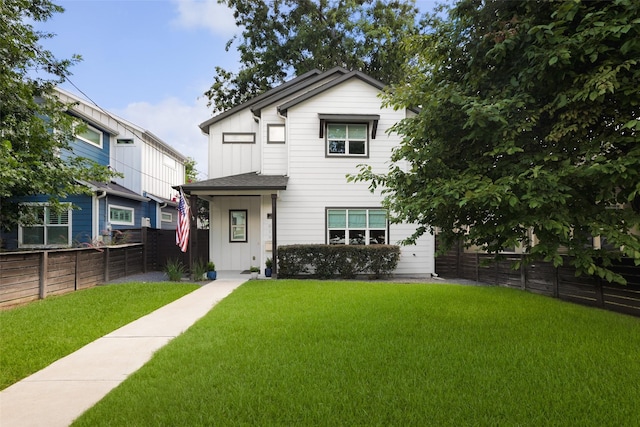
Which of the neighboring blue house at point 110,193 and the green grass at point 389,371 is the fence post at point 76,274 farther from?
the green grass at point 389,371

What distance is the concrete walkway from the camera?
295cm

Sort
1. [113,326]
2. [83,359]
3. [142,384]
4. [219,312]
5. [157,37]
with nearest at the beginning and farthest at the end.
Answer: [142,384] < [83,359] < [113,326] < [219,312] < [157,37]

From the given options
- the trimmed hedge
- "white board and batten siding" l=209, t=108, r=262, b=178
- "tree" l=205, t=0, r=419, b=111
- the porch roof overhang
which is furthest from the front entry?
"tree" l=205, t=0, r=419, b=111

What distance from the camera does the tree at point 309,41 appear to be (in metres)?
21.0

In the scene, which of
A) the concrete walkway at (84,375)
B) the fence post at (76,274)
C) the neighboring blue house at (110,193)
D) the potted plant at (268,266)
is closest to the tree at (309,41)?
the neighboring blue house at (110,193)

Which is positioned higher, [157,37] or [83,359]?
[157,37]

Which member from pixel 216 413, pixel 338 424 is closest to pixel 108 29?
pixel 216 413

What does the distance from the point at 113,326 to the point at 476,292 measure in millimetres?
7481

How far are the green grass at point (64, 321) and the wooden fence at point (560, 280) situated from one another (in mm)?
5231

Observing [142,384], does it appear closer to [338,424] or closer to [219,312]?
[338,424]

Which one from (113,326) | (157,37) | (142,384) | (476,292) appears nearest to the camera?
(142,384)

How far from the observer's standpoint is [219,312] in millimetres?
6512

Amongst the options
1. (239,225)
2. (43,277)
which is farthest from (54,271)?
(239,225)

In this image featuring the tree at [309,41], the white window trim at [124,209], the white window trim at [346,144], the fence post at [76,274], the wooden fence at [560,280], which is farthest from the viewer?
the tree at [309,41]
